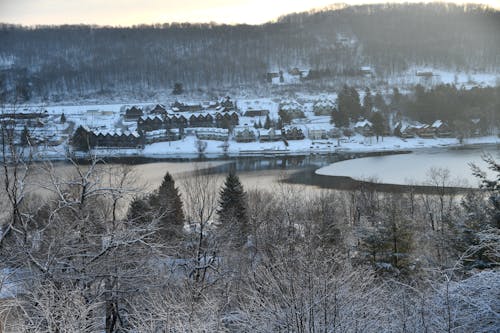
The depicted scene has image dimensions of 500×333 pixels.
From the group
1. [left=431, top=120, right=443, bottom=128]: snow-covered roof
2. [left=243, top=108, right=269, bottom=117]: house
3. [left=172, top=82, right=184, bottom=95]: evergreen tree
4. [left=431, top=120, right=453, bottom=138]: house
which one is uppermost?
[left=172, top=82, right=184, bottom=95]: evergreen tree

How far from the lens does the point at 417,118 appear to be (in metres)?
32.2

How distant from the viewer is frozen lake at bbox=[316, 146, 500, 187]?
16078 mm

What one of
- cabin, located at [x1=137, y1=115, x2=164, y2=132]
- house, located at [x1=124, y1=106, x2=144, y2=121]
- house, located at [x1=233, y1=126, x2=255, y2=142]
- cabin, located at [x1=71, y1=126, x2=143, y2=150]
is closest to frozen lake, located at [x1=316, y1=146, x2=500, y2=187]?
house, located at [x1=233, y1=126, x2=255, y2=142]

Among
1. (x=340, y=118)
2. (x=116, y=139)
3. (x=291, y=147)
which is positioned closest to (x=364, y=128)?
(x=340, y=118)

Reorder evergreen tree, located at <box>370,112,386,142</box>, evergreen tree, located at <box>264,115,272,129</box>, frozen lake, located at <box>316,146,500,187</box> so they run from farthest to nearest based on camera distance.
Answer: evergreen tree, located at <box>264,115,272,129</box> < evergreen tree, located at <box>370,112,386,142</box> < frozen lake, located at <box>316,146,500,187</box>

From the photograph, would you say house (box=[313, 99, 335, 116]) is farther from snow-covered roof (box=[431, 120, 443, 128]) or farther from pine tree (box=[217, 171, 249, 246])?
pine tree (box=[217, 171, 249, 246])

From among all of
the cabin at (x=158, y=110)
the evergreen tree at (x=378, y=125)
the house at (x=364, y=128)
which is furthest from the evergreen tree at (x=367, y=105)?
the cabin at (x=158, y=110)

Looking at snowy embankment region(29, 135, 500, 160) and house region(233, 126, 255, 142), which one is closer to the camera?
snowy embankment region(29, 135, 500, 160)

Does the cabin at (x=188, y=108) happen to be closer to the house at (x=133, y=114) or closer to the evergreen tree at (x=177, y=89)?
the house at (x=133, y=114)

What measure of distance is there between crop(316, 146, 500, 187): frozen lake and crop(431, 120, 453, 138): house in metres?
4.86

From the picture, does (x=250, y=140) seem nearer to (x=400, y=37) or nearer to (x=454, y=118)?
(x=454, y=118)

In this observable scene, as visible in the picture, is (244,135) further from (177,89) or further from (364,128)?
(177,89)

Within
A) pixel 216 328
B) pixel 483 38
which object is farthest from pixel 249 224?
pixel 483 38

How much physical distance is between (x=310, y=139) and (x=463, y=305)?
1052 inches
